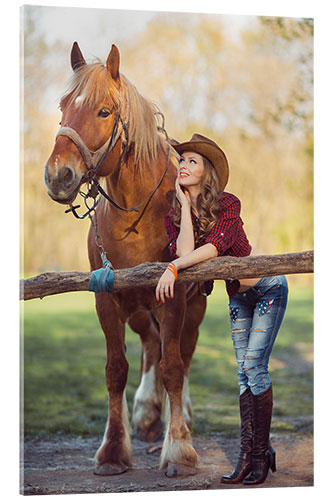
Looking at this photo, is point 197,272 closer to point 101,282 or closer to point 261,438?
point 101,282

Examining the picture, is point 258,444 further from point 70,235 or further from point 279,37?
point 279,37

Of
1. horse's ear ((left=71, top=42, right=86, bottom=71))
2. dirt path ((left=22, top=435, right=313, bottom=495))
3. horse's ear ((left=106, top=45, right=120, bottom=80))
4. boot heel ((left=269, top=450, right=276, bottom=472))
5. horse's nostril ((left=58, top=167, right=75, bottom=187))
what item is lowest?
dirt path ((left=22, top=435, right=313, bottom=495))

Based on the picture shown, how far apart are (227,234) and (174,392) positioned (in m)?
1.03

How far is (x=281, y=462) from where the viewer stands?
458 centimetres

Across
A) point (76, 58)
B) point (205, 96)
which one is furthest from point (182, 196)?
point (205, 96)

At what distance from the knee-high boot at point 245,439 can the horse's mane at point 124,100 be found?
143 centimetres

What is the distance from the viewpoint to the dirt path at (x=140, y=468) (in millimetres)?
4078

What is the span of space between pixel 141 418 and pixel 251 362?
1.48m

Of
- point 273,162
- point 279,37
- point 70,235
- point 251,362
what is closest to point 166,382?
point 251,362

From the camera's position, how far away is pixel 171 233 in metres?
3.91

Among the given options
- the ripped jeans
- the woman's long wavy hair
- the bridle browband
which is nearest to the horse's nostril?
the bridle browband

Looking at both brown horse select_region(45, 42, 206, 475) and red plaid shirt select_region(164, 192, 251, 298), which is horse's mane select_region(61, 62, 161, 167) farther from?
red plaid shirt select_region(164, 192, 251, 298)

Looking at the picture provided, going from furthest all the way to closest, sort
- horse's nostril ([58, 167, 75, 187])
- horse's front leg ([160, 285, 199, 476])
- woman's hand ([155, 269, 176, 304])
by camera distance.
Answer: horse's front leg ([160, 285, 199, 476]) < horse's nostril ([58, 167, 75, 187]) < woman's hand ([155, 269, 176, 304])

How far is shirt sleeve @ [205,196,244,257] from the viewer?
365cm
